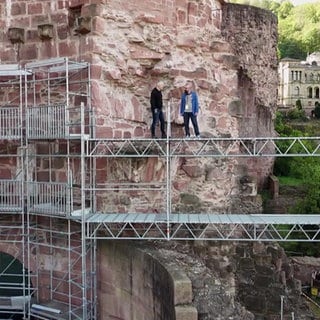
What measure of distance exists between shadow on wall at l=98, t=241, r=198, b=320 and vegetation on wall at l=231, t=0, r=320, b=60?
73.4 m

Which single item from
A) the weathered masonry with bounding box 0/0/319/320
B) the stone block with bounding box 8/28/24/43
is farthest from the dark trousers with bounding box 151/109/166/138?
the stone block with bounding box 8/28/24/43

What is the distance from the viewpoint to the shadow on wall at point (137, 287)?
6156mm

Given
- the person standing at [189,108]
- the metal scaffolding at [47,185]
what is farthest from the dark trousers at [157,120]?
the metal scaffolding at [47,185]

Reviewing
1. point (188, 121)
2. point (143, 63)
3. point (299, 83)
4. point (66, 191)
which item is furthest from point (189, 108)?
point (299, 83)

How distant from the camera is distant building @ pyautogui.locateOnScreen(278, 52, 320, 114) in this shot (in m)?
70.3

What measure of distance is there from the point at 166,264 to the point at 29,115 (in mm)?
3185

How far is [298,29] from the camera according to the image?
9488cm

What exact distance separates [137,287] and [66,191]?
1747 mm

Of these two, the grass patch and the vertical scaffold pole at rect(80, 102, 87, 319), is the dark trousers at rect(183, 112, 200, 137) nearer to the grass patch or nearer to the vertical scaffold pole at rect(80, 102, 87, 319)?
the vertical scaffold pole at rect(80, 102, 87, 319)

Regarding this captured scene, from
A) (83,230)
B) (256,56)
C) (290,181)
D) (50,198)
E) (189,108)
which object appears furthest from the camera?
(290,181)

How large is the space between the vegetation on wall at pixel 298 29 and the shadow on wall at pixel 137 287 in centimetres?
7341

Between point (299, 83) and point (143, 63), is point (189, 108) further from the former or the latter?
point (299, 83)

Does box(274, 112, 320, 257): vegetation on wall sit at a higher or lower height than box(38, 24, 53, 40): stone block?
lower

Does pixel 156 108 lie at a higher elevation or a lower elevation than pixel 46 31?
lower
